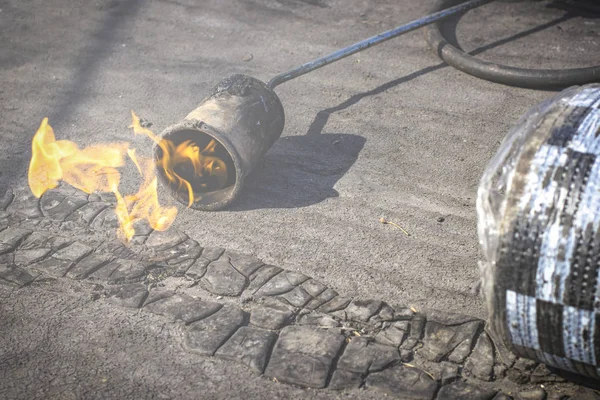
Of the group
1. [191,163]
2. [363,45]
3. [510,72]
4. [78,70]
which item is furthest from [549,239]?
[78,70]

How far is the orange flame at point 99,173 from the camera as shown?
5.28 m

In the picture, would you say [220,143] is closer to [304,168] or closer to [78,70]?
[304,168]

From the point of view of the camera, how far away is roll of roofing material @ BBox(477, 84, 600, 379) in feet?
10.1

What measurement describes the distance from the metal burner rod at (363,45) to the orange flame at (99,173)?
1536 millimetres

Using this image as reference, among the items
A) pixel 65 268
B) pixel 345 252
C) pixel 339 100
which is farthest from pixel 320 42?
pixel 65 268

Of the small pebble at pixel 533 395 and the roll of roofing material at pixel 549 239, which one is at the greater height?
the roll of roofing material at pixel 549 239

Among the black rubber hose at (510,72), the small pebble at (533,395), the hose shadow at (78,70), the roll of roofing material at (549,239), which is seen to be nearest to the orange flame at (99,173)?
the hose shadow at (78,70)

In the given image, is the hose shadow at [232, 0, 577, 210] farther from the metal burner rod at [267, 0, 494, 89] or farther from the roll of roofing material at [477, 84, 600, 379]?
the roll of roofing material at [477, 84, 600, 379]

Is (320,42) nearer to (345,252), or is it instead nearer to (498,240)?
(345,252)

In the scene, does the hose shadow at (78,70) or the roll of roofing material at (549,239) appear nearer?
the roll of roofing material at (549,239)

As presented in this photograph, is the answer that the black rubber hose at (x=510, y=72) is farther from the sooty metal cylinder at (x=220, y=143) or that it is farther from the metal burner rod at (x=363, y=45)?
the sooty metal cylinder at (x=220, y=143)

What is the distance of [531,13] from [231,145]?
5326 millimetres

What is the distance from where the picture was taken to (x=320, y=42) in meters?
7.84

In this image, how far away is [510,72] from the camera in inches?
259
